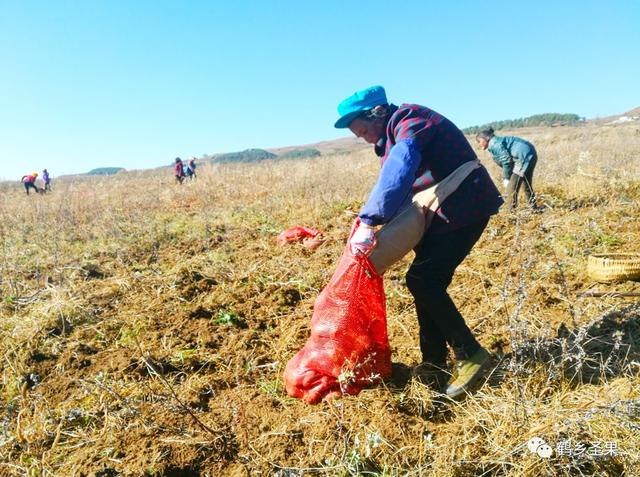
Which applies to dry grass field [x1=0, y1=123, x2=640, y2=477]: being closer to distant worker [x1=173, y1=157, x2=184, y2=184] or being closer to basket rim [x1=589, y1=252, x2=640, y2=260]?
basket rim [x1=589, y1=252, x2=640, y2=260]

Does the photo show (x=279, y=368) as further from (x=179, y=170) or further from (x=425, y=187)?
(x=179, y=170)

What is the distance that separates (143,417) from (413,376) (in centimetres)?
141

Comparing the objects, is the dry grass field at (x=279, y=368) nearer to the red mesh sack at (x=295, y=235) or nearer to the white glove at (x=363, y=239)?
the red mesh sack at (x=295, y=235)

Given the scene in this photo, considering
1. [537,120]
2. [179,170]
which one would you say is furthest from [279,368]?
[537,120]

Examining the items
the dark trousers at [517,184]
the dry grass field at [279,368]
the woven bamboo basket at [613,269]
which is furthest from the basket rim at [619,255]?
the dark trousers at [517,184]

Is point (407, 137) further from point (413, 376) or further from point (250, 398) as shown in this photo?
point (250, 398)

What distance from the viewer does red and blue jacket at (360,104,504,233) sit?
1878 millimetres

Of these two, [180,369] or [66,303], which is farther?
[66,303]

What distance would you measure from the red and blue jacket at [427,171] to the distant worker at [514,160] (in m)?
4.13

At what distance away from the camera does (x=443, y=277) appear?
204 cm

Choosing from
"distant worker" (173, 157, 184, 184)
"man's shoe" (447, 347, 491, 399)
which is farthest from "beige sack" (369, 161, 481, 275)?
"distant worker" (173, 157, 184, 184)

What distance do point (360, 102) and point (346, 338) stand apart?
1.18 meters

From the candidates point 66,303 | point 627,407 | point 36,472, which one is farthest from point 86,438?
point 627,407

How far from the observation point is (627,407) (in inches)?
60.8
